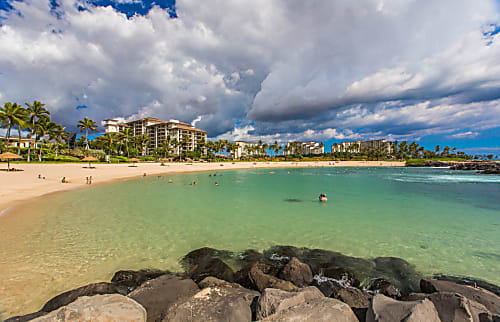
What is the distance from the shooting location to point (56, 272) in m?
5.79

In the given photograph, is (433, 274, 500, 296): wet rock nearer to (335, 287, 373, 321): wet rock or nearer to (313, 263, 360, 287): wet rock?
(313, 263, 360, 287): wet rock

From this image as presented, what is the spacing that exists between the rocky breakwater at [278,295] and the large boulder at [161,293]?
19 mm

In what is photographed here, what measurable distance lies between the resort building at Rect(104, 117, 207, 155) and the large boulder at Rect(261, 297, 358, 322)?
4376 inches

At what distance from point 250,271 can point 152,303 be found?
237 cm

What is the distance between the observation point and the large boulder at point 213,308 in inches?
138

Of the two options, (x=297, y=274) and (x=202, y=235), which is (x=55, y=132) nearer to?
(x=202, y=235)

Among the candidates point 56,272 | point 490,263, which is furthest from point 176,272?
point 490,263

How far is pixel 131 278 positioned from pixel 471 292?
8.06m

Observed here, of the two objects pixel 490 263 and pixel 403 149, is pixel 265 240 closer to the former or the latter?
pixel 490 263

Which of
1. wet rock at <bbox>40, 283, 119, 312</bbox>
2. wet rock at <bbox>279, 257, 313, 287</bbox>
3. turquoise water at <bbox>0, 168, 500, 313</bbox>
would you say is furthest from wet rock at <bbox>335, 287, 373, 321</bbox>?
wet rock at <bbox>40, 283, 119, 312</bbox>

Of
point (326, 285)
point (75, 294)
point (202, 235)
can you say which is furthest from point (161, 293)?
point (202, 235)

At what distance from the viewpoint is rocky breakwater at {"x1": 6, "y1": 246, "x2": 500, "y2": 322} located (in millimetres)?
3271

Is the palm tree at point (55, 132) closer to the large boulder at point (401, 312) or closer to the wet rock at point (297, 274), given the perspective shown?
the wet rock at point (297, 274)

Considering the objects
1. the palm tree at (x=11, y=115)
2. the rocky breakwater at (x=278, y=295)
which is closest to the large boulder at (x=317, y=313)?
the rocky breakwater at (x=278, y=295)
